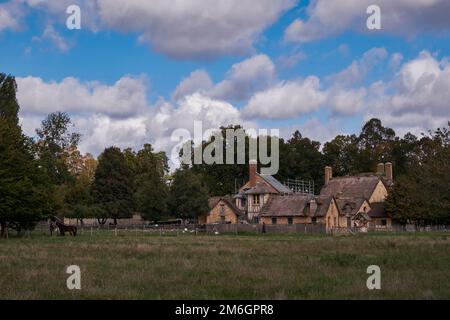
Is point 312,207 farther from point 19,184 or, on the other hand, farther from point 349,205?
point 19,184

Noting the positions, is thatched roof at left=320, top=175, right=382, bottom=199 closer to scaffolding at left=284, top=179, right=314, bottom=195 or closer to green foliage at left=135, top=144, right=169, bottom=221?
scaffolding at left=284, top=179, right=314, bottom=195

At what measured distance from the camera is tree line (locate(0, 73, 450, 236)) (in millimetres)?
50594

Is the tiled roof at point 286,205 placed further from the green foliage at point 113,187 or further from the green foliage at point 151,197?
the green foliage at point 113,187

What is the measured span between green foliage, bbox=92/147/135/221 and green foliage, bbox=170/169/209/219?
436 inches

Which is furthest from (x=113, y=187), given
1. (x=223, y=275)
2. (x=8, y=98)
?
(x=223, y=275)

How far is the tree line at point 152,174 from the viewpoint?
166 ft

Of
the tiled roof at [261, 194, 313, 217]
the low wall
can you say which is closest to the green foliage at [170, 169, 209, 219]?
the tiled roof at [261, 194, 313, 217]

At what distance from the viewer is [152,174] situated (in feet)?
307

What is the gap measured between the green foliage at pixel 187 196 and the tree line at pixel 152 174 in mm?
126

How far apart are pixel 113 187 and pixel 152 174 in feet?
20.3

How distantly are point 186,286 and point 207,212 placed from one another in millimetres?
67352
